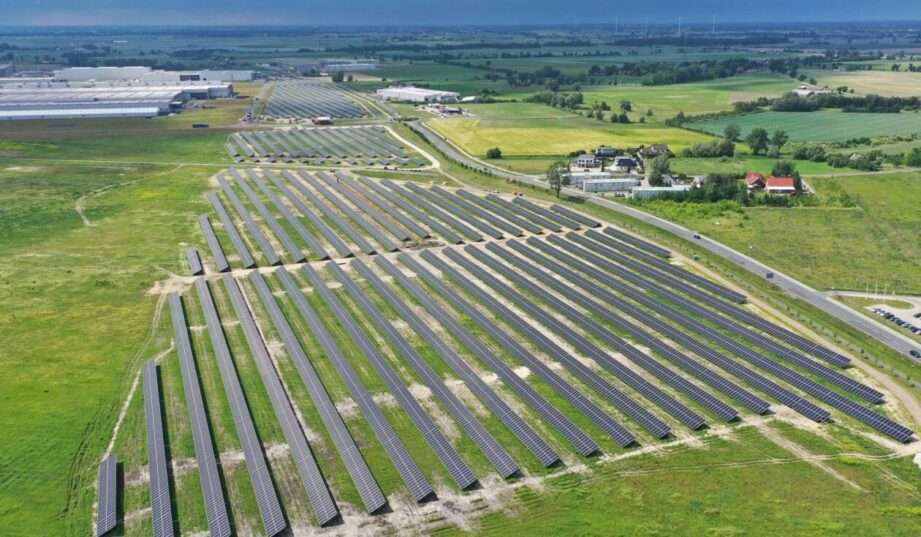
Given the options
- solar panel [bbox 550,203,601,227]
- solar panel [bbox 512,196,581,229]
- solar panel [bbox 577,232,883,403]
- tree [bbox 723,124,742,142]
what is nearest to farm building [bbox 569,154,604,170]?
solar panel [bbox 512,196,581,229]

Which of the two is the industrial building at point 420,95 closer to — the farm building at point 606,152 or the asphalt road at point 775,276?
the farm building at point 606,152

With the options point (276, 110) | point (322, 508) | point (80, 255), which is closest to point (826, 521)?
point (322, 508)

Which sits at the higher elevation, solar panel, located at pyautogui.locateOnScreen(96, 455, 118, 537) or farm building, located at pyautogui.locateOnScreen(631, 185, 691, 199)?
farm building, located at pyautogui.locateOnScreen(631, 185, 691, 199)

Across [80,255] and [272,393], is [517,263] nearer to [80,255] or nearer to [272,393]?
[272,393]

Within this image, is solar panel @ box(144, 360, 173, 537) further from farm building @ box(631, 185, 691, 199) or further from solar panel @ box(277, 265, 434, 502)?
farm building @ box(631, 185, 691, 199)

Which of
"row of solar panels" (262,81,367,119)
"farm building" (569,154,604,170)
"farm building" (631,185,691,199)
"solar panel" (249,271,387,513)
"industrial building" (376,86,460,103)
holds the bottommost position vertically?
"solar panel" (249,271,387,513)

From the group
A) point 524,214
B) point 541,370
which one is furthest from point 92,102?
point 541,370
